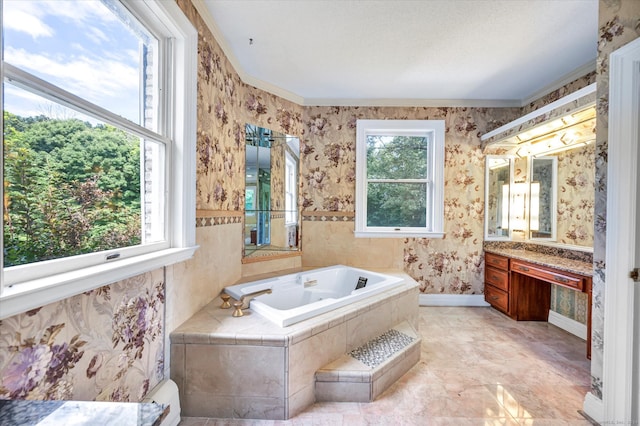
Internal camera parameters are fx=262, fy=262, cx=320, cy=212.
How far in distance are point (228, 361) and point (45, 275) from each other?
0.91 m

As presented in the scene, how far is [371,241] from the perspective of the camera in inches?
123

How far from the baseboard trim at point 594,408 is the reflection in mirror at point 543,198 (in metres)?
1.73

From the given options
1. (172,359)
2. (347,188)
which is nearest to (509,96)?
(347,188)

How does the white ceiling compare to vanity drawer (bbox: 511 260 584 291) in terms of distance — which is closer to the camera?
the white ceiling

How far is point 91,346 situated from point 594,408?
2462 mm

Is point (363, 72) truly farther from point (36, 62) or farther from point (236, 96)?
point (36, 62)

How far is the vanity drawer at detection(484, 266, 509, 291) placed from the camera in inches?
109

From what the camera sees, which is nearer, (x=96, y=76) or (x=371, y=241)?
(x=96, y=76)

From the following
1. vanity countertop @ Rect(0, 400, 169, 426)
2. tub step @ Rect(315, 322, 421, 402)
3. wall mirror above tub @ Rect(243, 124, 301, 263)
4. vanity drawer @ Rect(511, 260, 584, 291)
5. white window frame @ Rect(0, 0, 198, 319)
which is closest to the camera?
vanity countertop @ Rect(0, 400, 169, 426)

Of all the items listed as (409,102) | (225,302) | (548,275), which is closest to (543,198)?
(548,275)

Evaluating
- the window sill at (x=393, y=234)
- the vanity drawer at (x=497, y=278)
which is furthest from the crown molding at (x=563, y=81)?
the vanity drawer at (x=497, y=278)

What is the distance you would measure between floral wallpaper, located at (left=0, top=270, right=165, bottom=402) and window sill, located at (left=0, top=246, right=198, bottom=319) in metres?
0.07

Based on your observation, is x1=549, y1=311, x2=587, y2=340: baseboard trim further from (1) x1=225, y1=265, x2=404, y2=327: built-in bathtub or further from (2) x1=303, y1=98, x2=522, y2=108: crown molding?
(2) x1=303, y1=98, x2=522, y2=108: crown molding

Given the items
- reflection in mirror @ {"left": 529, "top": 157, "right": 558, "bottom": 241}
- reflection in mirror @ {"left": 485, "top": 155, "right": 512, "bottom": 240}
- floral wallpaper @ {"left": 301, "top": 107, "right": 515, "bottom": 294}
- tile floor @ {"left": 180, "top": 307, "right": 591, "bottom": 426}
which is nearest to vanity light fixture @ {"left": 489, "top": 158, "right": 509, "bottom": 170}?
reflection in mirror @ {"left": 485, "top": 155, "right": 512, "bottom": 240}
